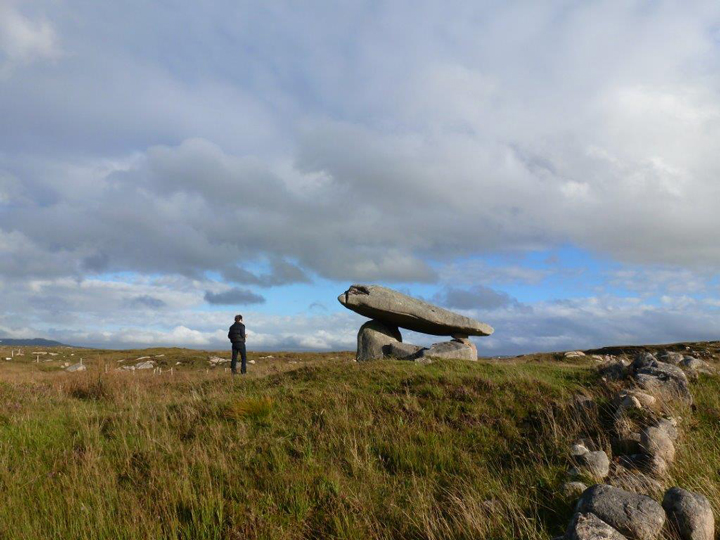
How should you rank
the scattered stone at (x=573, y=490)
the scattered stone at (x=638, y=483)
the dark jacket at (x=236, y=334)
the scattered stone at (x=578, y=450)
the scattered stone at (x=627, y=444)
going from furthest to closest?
1. the dark jacket at (x=236, y=334)
2. the scattered stone at (x=627, y=444)
3. the scattered stone at (x=578, y=450)
4. the scattered stone at (x=573, y=490)
5. the scattered stone at (x=638, y=483)

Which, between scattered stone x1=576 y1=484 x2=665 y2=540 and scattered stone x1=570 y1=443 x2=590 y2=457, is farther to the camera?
scattered stone x1=570 y1=443 x2=590 y2=457

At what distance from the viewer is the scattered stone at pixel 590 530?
155 inches

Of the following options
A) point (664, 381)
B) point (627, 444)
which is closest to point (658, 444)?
point (627, 444)

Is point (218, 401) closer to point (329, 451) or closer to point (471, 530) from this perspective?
point (329, 451)

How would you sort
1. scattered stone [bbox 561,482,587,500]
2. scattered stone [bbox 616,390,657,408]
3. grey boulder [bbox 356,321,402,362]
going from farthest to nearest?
grey boulder [bbox 356,321,402,362]
scattered stone [bbox 616,390,657,408]
scattered stone [bbox 561,482,587,500]

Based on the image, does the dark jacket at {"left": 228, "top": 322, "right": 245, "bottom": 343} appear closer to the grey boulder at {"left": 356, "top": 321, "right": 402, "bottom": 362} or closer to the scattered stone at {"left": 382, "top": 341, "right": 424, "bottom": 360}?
the grey boulder at {"left": 356, "top": 321, "right": 402, "bottom": 362}

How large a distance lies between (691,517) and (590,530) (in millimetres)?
1113

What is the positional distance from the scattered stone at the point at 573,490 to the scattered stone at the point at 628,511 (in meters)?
0.98

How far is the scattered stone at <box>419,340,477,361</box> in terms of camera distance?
1931 centimetres

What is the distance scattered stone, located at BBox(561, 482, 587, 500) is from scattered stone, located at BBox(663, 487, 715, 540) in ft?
3.58

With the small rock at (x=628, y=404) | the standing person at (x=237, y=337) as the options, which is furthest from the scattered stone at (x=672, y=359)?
the standing person at (x=237, y=337)

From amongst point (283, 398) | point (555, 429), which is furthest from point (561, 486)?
point (283, 398)

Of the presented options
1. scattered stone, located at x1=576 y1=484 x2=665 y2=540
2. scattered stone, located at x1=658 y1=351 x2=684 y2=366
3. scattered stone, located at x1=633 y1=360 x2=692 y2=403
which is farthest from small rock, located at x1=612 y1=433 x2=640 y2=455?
scattered stone, located at x1=658 y1=351 x2=684 y2=366

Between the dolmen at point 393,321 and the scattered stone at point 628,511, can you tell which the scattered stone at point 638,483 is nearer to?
the scattered stone at point 628,511
